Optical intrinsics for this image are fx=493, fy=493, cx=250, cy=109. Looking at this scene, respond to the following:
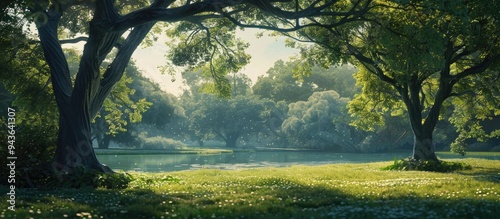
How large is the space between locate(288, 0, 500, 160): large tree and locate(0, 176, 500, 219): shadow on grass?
21.9ft

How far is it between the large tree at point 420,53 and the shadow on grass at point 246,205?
669cm

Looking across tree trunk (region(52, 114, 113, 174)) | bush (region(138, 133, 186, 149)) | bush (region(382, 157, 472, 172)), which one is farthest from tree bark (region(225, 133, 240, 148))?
tree trunk (region(52, 114, 113, 174))

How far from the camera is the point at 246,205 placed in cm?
1177

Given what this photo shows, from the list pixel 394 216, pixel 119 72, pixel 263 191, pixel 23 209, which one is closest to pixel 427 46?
pixel 263 191

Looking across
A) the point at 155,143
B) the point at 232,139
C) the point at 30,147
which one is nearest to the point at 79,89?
the point at 30,147

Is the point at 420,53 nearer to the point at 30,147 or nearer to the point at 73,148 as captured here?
the point at 73,148

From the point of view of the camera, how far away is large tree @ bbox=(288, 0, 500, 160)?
19562mm

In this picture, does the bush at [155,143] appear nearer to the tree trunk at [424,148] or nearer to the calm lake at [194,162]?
the calm lake at [194,162]

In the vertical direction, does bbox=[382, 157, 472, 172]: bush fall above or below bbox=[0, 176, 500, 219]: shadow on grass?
above

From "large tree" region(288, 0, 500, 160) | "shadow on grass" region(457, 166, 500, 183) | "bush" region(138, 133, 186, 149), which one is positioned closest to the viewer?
"shadow on grass" region(457, 166, 500, 183)

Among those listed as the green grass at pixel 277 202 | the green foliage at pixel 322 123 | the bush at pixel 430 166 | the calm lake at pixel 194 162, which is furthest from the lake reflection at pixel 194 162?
the green grass at pixel 277 202

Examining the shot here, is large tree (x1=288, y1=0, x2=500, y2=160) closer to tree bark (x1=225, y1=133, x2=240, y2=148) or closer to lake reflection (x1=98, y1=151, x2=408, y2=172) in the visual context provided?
lake reflection (x1=98, y1=151, x2=408, y2=172)

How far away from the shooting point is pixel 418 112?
3038 centimetres

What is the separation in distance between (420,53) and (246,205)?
11612 millimetres
